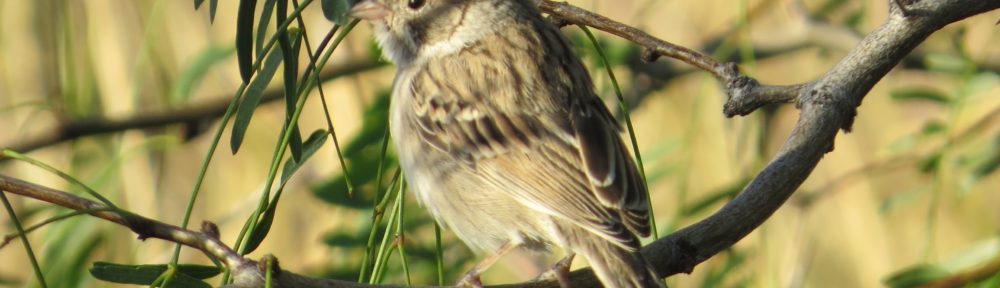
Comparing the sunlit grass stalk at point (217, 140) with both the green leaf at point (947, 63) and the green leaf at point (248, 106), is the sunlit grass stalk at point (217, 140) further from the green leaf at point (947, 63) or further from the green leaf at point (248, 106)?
the green leaf at point (947, 63)

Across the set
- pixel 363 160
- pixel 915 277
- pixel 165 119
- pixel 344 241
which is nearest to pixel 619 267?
pixel 915 277

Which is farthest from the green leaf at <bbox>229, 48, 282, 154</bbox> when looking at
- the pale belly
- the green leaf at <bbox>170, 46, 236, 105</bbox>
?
the green leaf at <bbox>170, 46, 236, 105</bbox>

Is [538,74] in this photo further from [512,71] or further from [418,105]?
[418,105]

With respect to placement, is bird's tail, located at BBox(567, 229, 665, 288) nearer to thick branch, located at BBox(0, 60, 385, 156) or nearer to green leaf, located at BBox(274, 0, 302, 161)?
green leaf, located at BBox(274, 0, 302, 161)

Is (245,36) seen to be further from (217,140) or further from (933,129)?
(933,129)

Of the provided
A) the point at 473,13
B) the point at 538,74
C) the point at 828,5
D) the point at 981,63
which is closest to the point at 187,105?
the point at 473,13

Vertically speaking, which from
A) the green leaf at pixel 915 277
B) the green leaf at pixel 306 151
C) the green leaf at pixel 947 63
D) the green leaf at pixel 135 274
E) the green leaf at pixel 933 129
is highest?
the green leaf at pixel 947 63

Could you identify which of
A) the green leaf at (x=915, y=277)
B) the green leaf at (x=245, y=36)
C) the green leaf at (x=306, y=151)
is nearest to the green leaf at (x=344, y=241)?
the green leaf at (x=306, y=151)
